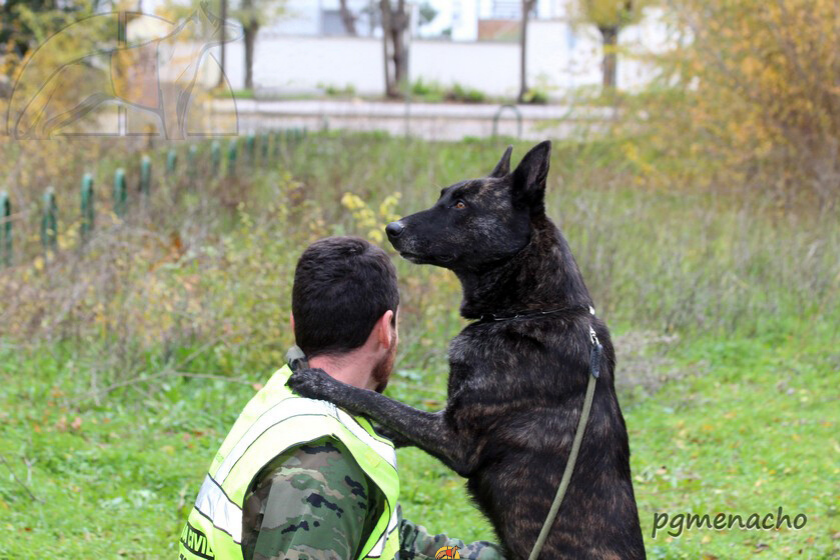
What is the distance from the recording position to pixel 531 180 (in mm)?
3309

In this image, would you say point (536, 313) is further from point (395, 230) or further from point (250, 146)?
point (250, 146)

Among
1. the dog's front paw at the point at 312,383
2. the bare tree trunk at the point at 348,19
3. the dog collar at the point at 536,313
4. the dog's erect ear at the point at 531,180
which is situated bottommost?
the dog's front paw at the point at 312,383

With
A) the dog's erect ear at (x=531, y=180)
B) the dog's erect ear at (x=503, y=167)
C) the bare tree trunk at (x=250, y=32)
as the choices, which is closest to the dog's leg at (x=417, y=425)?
the dog's erect ear at (x=531, y=180)

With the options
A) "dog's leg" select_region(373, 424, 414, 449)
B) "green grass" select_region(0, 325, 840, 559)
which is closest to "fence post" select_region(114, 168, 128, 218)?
"green grass" select_region(0, 325, 840, 559)

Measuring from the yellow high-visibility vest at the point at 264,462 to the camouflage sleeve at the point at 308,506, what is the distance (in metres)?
0.03

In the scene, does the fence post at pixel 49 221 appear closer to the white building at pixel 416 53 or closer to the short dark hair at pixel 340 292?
the short dark hair at pixel 340 292

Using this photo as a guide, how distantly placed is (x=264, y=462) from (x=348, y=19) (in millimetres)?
40761

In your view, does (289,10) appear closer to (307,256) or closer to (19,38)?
(19,38)

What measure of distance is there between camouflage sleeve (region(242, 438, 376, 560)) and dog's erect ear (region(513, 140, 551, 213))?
1.42 m

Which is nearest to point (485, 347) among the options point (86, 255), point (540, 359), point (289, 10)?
point (540, 359)

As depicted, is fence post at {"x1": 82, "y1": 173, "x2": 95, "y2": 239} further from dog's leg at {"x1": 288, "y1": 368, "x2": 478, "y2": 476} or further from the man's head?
the man's head

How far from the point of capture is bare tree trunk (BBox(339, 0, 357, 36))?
40.2 meters

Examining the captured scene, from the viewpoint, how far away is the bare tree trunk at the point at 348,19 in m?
40.2

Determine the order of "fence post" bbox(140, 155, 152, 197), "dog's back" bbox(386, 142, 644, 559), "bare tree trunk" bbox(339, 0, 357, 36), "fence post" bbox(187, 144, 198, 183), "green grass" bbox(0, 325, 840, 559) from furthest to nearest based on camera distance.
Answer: "bare tree trunk" bbox(339, 0, 357, 36)
"fence post" bbox(187, 144, 198, 183)
"fence post" bbox(140, 155, 152, 197)
"green grass" bbox(0, 325, 840, 559)
"dog's back" bbox(386, 142, 644, 559)
